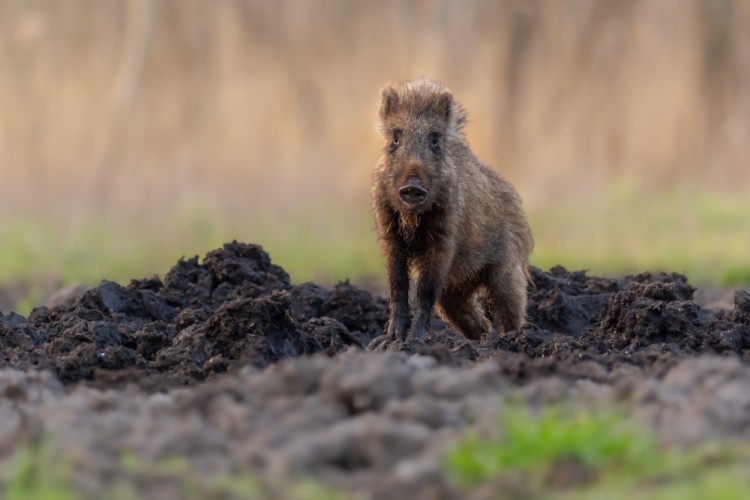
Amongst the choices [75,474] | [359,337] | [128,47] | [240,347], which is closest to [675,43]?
[128,47]

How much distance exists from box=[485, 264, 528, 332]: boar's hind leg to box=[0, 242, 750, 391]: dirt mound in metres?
0.51

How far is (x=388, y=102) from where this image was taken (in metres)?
8.98

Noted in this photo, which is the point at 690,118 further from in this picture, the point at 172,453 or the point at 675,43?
the point at 172,453

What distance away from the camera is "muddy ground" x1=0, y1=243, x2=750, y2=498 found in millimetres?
4750

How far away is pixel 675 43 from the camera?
17906mm

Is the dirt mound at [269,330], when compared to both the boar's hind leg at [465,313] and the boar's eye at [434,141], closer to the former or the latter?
the boar's hind leg at [465,313]

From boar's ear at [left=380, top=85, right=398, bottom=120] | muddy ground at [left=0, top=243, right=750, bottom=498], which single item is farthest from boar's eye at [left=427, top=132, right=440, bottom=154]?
muddy ground at [left=0, top=243, right=750, bottom=498]

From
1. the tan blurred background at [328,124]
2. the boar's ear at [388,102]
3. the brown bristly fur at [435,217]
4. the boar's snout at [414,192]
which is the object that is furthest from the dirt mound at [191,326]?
the tan blurred background at [328,124]

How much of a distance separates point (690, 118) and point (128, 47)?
7.30 metres

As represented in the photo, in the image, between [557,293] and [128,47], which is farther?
[128,47]

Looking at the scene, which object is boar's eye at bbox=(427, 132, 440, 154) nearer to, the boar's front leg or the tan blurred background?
the boar's front leg

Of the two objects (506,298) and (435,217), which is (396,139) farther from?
(506,298)

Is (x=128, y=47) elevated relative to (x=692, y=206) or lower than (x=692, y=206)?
elevated

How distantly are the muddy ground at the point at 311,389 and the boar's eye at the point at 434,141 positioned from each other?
121cm
